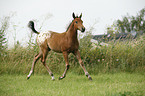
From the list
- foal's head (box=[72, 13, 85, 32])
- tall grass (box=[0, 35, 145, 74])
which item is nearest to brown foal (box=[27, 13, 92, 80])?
foal's head (box=[72, 13, 85, 32])

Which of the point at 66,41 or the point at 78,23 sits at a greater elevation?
the point at 78,23

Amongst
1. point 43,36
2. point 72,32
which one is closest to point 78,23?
point 72,32

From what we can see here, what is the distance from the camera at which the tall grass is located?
7891mm

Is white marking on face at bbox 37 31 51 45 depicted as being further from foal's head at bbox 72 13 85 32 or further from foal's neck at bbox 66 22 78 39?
foal's head at bbox 72 13 85 32

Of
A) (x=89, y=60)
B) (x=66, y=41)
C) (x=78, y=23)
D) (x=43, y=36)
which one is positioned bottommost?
(x=89, y=60)

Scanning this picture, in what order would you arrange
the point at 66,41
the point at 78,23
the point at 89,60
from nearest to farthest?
the point at 78,23, the point at 66,41, the point at 89,60

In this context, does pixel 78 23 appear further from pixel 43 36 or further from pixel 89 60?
pixel 89 60

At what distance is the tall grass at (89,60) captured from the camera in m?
7.89

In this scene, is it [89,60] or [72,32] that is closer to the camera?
[72,32]

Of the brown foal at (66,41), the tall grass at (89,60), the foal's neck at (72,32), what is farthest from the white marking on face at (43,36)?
the tall grass at (89,60)

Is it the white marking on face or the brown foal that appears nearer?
the brown foal

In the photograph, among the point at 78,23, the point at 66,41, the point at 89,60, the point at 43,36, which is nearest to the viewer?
the point at 78,23

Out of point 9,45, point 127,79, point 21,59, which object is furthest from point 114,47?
point 9,45

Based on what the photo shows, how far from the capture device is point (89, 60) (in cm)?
838
